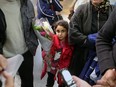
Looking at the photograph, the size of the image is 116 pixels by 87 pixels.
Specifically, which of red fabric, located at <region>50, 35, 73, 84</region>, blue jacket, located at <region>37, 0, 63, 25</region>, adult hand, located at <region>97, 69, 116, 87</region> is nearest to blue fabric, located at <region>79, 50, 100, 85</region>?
red fabric, located at <region>50, 35, 73, 84</region>

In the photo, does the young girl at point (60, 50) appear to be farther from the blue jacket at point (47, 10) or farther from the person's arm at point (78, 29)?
the blue jacket at point (47, 10)

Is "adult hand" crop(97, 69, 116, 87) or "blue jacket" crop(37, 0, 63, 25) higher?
"adult hand" crop(97, 69, 116, 87)

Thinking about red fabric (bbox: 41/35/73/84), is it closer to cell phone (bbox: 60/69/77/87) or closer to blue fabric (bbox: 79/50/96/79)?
blue fabric (bbox: 79/50/96/79)

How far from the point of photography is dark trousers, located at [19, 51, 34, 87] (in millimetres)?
2432

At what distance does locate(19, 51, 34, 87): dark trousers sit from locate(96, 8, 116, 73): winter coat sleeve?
3.57ft

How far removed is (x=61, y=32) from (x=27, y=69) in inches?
21.4

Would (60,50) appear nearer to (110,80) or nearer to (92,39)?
(92,39)

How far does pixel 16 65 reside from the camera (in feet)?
4.23

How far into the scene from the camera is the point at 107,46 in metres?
1.44

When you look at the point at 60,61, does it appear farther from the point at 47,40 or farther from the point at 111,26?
the point at 111,26

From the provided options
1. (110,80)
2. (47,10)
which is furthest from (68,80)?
(47,10)

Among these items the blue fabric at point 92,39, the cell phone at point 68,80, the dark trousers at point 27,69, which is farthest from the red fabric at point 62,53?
the cell phone at point 68,80

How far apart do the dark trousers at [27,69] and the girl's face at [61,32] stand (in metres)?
0.39

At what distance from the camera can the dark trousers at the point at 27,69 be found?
7.98ft
